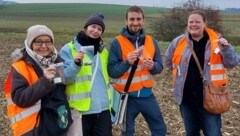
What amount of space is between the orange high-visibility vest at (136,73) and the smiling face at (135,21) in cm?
18

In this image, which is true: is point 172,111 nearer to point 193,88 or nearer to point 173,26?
point 193,88

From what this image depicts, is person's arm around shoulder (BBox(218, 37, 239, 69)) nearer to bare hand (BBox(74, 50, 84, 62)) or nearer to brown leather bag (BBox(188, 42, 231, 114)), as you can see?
brown leather bag (BBox(188, 42, 231, 114))

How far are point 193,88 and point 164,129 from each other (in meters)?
0.69

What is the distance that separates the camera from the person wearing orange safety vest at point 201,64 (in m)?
4.89

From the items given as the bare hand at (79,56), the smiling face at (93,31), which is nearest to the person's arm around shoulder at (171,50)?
the smiling face at (93,31)

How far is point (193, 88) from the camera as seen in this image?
507 cm

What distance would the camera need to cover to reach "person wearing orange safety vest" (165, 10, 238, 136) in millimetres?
4895

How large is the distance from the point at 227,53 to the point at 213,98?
588 mm

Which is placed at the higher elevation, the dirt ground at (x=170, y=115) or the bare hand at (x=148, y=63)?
the bare hand at (x=148, y=63)

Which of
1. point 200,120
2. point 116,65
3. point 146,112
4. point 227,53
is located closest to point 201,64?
point 227,53

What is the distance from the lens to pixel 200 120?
207 inches

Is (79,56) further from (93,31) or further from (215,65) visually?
(215,65)

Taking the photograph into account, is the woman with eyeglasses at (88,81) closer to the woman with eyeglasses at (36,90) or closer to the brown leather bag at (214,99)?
the woman with eyeglasses at (36,90)

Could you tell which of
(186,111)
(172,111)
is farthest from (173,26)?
(186,111)
